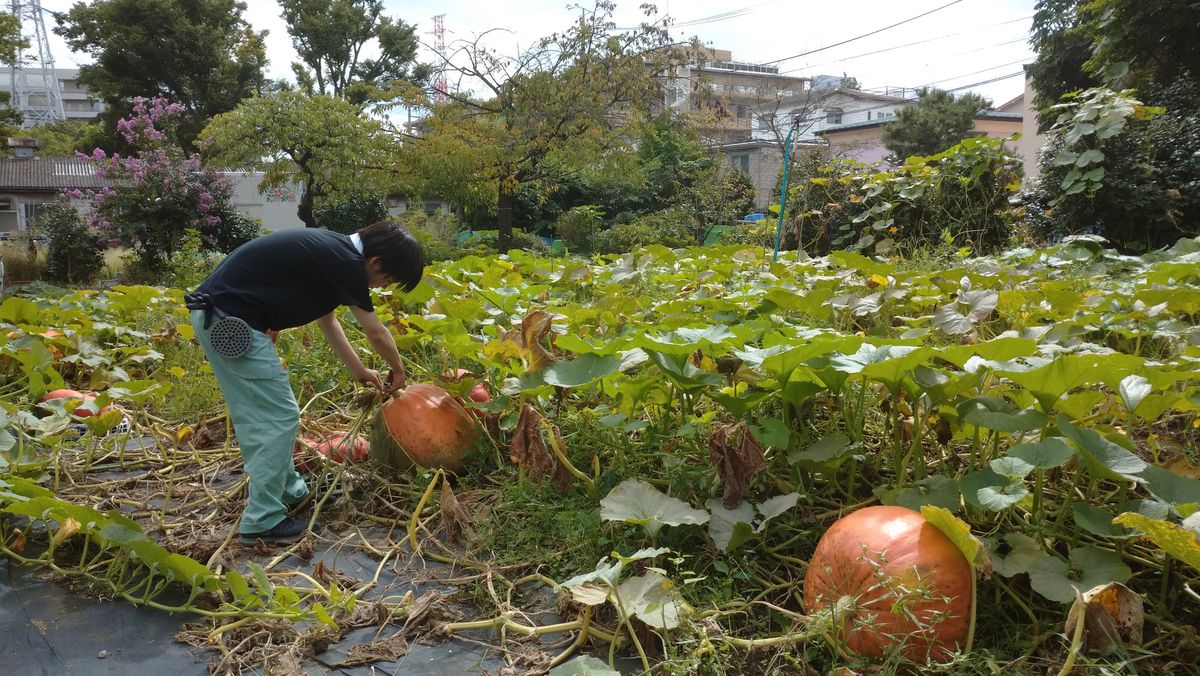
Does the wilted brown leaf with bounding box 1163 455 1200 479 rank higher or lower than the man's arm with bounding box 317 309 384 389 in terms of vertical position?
lower

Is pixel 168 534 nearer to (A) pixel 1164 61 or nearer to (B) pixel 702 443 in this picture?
(B) pixel 702 443

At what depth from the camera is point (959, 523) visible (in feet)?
5.19

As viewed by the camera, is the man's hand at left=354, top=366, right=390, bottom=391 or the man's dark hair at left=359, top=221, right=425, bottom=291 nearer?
the man's dark hair at left=359, top=221, right=425, bottom=291

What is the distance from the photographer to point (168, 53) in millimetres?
27312

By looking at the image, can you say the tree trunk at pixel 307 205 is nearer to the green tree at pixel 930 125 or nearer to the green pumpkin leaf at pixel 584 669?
the green pumpkin leaf at pixel 584 669

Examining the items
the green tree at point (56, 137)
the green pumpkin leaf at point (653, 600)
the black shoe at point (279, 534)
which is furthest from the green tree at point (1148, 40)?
the green tree at point (56, 137)

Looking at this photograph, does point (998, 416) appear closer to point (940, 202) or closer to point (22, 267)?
point (940, 202)

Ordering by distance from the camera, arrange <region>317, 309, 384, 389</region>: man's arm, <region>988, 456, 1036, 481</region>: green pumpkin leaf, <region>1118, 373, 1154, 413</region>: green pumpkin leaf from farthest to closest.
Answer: <region>317, 309, 384, 389</region>: man's arm → <region>1118, 373, 1154, 413</region>: green pumpkin leaf → <region>988, 456, 1036, 481</region>: green pumpkin leaf

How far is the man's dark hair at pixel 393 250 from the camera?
2719mm

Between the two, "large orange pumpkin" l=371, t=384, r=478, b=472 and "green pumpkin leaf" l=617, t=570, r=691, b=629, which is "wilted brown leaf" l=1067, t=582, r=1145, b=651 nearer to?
"green pumpkin leaf" l=617, t=570, r=691, b=629

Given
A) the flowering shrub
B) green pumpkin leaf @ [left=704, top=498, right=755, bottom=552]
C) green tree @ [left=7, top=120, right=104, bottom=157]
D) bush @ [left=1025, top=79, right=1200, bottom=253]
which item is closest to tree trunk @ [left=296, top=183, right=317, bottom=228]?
the flowering shrub

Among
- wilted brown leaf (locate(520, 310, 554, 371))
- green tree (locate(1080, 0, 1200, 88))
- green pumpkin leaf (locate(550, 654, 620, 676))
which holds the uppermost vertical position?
green tree (locate(1080, 0, 1200, 88))

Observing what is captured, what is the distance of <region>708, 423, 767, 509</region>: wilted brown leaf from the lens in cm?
210

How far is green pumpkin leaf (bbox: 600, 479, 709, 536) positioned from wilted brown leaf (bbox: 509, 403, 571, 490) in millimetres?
368
